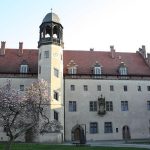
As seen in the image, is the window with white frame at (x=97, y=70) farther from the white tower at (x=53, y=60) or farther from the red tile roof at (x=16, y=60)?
the red tile roof at (x=16, y=60)

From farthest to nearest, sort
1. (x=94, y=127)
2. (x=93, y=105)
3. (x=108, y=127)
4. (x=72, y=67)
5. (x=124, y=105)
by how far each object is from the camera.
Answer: (x=72, y=67) → (x=124, y=105) → (x=93, y=105) → (x=108, y=127) → (x=94, y=127)

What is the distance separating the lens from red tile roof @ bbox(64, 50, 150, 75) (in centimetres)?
5016

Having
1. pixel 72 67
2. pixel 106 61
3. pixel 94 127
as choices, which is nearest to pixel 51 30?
pixel 72 67

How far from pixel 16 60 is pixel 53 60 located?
8013mm

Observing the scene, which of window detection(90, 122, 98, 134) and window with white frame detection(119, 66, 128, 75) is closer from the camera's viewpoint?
window detection(90, 122, 98, 134)

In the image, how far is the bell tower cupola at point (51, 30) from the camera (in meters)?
46.2

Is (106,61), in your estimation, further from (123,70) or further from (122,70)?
(123,70)

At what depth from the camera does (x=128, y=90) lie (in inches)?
1927

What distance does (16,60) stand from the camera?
50.1m

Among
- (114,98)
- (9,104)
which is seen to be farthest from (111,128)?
(9,104)

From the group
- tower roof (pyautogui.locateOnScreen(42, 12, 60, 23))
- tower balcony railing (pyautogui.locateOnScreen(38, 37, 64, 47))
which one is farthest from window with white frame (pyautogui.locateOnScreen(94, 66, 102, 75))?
tower roof (pyautogui.locateOnScreen(42, 12, 60, 23))

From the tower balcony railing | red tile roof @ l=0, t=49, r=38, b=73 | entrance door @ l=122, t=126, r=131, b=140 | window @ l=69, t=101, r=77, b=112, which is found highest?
the tower balcony railing

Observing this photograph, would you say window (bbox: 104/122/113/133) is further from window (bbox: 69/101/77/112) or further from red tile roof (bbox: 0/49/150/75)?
red tile roof (bbox: 0/49/150/75)

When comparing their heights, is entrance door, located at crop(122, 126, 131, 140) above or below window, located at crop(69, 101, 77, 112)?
below
